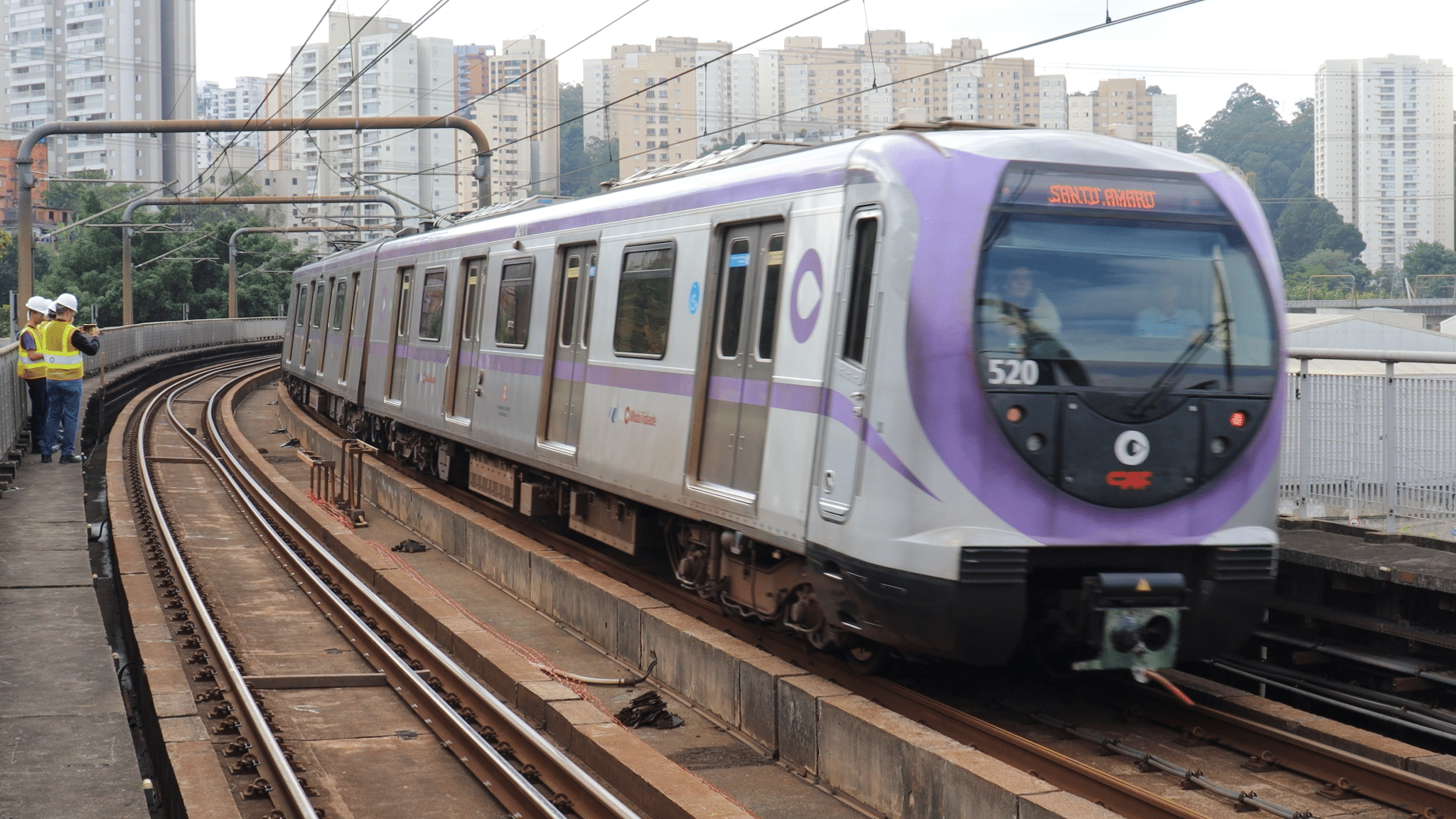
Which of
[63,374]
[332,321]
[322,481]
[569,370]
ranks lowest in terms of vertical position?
[322,481]

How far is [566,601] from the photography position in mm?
10594

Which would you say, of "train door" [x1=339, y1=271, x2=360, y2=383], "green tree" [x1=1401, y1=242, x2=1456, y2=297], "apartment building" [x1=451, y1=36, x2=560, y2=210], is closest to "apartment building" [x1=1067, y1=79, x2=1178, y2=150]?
"green tree" [x1=1401, y1=242, x2=1456, y2=297]

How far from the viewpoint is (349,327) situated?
885 inches

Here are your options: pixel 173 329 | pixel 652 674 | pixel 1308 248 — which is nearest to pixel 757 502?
pixel 652 674

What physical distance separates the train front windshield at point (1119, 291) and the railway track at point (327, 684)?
2.94 meters

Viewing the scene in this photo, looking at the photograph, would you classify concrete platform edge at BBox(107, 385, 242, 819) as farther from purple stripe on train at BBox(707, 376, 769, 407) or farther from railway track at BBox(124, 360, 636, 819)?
purple stripe on train at BBox(707, 376, 769, 407)

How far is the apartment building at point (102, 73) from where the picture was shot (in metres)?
128

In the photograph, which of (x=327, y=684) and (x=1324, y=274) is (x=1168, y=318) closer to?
(x=327, y=684)

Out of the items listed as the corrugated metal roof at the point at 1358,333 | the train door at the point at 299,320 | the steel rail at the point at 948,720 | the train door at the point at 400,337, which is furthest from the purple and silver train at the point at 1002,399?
the train door at the point at 299,320

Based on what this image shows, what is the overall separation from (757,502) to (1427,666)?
147 inches

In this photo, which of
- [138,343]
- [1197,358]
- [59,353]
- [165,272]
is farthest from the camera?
[165,272]

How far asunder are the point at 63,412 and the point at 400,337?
4.07 metres

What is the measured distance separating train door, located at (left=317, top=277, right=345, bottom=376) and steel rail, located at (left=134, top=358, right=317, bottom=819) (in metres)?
3.83

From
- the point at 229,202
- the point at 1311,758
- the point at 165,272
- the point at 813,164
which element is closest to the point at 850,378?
the point at 813,164
